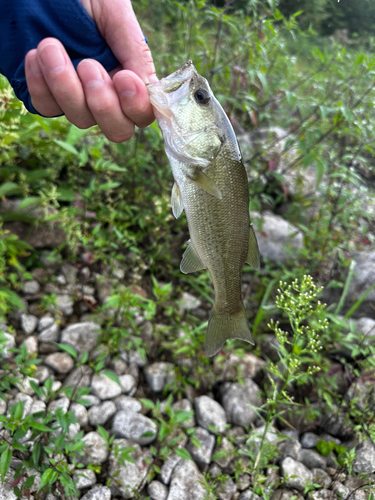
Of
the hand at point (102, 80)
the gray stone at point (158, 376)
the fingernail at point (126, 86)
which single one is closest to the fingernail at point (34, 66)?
the hand at point (102, 80)

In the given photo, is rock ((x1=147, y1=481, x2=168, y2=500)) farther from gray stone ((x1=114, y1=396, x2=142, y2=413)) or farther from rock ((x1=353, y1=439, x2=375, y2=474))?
rock ((x1=353, y1=439, x2=375, y2=474))

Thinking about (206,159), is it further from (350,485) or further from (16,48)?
(350,485)

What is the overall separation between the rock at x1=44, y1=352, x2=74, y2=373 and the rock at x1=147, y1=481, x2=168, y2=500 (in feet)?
2.98

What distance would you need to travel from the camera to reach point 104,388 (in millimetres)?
2365

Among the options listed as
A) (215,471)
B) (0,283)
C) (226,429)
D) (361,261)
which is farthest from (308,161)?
(0,283)

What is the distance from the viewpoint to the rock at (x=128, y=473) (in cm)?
191

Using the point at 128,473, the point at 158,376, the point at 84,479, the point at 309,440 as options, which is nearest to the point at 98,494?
the point at 84,479

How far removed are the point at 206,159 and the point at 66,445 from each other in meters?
1.51

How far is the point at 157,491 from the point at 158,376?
733mm

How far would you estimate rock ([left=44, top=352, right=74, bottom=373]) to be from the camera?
237 cm

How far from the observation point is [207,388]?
2.68 meters

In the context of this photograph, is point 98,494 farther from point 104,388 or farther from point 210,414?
point 210,414

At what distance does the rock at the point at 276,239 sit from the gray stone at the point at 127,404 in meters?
2.00

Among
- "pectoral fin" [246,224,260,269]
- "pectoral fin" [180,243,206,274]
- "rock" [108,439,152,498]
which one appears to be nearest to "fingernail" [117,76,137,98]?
"pectoral fin" [180,243,206,274]
